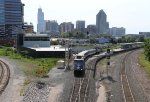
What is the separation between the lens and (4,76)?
189ft

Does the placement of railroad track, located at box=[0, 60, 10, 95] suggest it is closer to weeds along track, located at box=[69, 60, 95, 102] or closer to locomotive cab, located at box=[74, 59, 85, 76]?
weeds along track, located at box=[69, 60, 95, 102]

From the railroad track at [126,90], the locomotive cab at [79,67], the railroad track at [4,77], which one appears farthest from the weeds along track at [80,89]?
the railroad track at [4,77]

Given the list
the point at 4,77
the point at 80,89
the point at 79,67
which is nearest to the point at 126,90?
the point at 80,89

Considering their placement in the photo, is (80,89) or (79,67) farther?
(79,67)

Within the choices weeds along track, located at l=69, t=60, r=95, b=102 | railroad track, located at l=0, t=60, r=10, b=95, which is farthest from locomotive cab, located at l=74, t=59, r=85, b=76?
railroad track, located at l=0, t=60, r=10, b=95

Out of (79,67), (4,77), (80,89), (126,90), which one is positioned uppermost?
(79,67)

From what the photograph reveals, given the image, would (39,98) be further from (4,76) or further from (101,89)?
(4,76)

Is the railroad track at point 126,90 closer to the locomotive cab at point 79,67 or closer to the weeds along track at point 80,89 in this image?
the weeds along track at point 80,89

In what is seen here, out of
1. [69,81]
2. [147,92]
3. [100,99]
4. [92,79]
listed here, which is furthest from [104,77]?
[100,99]

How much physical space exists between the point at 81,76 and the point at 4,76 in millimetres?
12155

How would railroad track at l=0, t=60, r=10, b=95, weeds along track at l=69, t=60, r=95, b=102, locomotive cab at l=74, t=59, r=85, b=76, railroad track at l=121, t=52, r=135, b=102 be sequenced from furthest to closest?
locomotive cab at l=74, t=59, r=85, b=76
railroad track at l=0, t=60, r=10, b=95
railroad track at l=121, t=52, r=135, b=102
weeds along track at l=69, t=60, r=95, b=102

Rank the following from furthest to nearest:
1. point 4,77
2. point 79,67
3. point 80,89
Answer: point 79,67
point 4,77
point 80,89

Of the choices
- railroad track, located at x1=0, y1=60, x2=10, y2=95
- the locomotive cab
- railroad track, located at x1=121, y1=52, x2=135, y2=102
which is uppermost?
the locomotive cab

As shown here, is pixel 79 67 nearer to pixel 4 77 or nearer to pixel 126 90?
pixel 4 77
